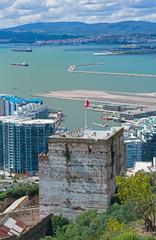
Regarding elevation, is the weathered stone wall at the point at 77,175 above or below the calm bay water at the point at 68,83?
above

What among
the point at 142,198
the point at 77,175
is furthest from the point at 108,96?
the point at 142,198

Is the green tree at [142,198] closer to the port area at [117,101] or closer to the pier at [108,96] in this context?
the port area at [117,101]

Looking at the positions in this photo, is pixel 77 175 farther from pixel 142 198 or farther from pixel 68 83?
pixel 68 83

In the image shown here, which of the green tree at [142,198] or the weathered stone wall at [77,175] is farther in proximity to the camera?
the weathered stone wall at [77,175]

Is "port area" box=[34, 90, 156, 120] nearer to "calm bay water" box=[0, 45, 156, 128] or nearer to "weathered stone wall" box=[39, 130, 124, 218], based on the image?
"calm bay water" box=[0, 45, 156, 128]

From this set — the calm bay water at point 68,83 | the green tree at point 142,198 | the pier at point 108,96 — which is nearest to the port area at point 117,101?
the pier at point 108,96

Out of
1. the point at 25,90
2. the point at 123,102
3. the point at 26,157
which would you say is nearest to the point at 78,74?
the point at 25,90

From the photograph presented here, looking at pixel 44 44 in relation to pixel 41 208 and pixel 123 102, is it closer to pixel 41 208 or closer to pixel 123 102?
pixel 123 102
